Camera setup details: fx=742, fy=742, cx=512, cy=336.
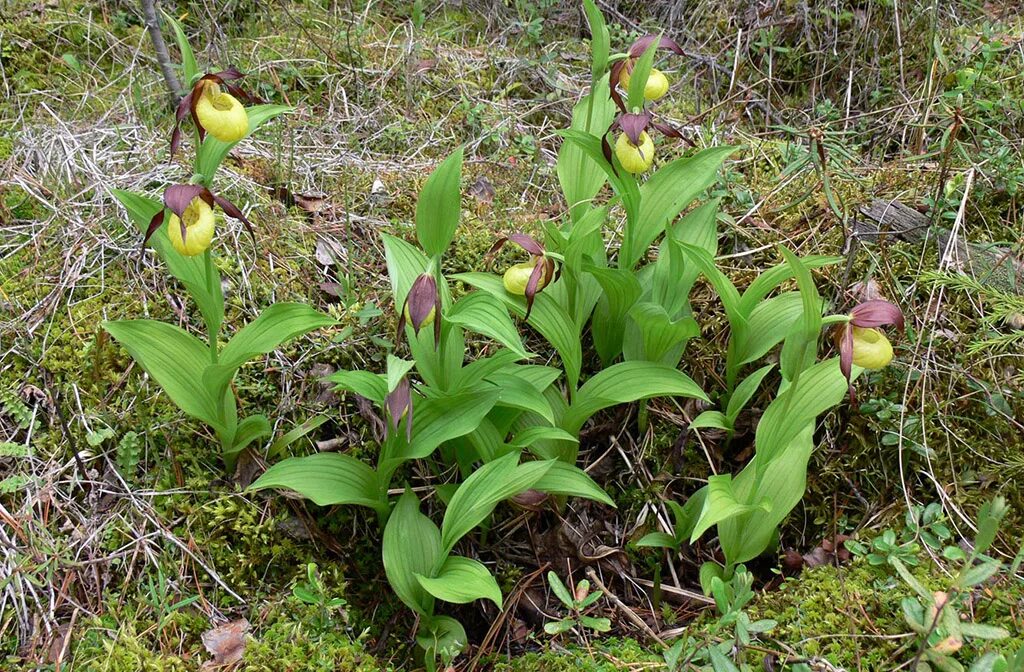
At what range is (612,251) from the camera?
2459mm

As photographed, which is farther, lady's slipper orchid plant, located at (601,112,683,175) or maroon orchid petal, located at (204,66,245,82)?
lady's slipper orchid plant, located at (601,112,683,175)

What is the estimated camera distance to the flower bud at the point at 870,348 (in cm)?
148

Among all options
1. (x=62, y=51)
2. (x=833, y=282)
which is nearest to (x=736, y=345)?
(x=833, y=282)

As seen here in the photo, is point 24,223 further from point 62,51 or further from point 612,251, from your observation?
point 612,251

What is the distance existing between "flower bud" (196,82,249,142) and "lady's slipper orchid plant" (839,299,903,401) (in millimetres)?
1336

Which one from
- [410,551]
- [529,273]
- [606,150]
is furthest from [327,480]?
[606,150]

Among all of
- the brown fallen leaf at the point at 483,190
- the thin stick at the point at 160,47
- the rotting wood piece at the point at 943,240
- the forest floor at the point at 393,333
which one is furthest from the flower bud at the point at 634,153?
the thin stick at the point at 160,47

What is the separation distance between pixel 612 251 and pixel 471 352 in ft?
1.94

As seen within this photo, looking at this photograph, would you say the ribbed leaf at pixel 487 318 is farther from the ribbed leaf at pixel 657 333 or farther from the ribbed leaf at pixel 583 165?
the ribbed leaf at pixel 583 165

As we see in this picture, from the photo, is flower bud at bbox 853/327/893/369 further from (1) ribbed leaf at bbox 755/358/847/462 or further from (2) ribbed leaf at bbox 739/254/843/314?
(2) ribbed leaf at bbox 739/254/843/314

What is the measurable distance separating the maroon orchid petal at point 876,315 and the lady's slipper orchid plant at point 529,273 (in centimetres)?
69

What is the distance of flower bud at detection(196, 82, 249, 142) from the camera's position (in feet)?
5.15

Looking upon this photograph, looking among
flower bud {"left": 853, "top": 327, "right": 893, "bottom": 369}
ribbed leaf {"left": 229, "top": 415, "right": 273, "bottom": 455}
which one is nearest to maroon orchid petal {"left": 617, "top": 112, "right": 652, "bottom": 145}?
flower bud {"left": 853, "top": 327, "right": 893, "bottom": 369}

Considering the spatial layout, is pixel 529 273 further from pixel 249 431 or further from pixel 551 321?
pixel 249 431
